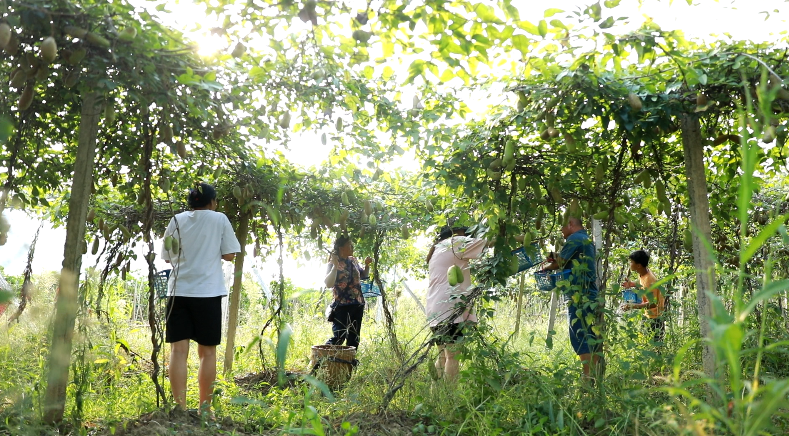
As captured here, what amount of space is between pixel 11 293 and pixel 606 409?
7.34 feet

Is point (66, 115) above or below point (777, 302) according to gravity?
above

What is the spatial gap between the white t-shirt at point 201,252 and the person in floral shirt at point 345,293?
157 cm

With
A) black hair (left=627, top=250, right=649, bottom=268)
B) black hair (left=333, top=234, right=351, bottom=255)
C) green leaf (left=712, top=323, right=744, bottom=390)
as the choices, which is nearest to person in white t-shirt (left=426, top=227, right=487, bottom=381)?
black hair (left=333, top=234, right=351, bottom=255)

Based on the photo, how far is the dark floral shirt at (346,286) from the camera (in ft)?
15.1

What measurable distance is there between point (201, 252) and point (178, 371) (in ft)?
1.94

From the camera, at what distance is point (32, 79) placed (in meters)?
2.30

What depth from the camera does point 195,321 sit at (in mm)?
2916

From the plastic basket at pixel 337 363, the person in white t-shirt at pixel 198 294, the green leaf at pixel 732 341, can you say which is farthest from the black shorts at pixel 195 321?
the green leaf at pixel 732 341

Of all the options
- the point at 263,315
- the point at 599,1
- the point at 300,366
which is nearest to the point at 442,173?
the point at 599,1

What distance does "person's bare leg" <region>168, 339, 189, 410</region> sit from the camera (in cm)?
284

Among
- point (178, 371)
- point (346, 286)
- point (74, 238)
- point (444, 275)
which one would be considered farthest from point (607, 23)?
point (346, 286)

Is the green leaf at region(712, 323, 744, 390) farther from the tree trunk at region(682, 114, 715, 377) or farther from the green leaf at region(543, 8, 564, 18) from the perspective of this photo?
the tree trunk at region(682, 114, 715, 377)

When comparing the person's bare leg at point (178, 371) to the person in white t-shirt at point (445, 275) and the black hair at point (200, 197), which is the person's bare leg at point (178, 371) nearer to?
the black hair at point (200, 197)

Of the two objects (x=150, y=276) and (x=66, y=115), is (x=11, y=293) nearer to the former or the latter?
(x=150, y=276)
